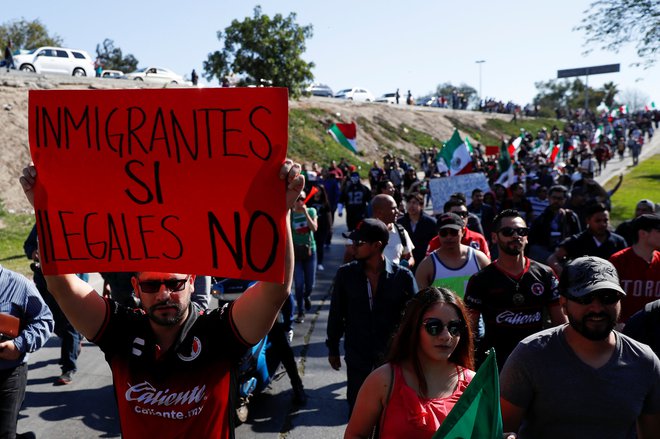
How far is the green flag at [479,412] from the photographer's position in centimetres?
262

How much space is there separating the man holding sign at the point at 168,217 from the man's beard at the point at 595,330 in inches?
48.1

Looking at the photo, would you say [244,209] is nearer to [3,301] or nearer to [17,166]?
[3,301]

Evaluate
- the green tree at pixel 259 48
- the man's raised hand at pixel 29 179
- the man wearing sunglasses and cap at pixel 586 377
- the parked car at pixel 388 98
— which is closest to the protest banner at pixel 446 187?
the man wearing sunglasses and cap at pixel 586 377

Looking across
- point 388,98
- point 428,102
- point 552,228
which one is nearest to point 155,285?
point 552,228

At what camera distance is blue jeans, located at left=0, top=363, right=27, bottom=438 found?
4.21 m

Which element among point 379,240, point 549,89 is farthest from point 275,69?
point 549,89

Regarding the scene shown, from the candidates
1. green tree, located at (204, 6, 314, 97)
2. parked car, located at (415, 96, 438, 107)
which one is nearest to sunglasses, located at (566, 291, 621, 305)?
green tree, located at (204, 6, 314, 97)

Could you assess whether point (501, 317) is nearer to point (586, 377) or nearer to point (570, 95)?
point (586, 377)

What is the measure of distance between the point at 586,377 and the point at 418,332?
0.73 metres

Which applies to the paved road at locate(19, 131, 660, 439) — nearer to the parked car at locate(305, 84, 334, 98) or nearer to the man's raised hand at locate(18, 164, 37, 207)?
the man's raised hand at locate(18, 164, 37, 207)

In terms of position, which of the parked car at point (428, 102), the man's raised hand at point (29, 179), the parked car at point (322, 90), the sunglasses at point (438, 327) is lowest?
the sunglasses at point (438, 327)

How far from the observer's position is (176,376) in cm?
303

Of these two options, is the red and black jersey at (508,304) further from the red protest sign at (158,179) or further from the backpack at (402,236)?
the backpack at (402,236)

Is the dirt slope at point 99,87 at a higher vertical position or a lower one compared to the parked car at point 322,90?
lower
